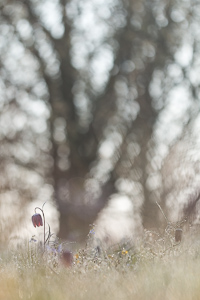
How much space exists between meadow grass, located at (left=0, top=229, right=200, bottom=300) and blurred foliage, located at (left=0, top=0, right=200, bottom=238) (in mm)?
4252

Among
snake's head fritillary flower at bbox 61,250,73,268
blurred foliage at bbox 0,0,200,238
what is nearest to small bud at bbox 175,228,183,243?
snake's head fritillary flower at bbox 61,250,73,268

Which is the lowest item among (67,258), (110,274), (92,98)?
(110,274)

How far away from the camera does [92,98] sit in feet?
32.0

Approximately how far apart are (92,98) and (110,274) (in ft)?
20.3

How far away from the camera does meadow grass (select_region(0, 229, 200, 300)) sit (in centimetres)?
318

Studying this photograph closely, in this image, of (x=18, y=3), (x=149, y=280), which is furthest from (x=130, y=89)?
(x=149, y=280)

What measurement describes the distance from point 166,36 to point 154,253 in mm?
5743

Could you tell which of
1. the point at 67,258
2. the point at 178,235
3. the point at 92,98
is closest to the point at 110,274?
the point at 67,258

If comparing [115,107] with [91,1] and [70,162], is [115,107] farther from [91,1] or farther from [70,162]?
[91,1]

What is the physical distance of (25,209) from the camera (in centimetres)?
940

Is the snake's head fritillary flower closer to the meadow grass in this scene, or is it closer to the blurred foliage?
the meadow grass

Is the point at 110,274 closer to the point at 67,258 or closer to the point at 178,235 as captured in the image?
the point at 67,258

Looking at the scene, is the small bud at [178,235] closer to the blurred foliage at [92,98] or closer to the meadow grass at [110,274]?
the meadow grass at [110,274]

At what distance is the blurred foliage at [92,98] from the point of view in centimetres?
954
